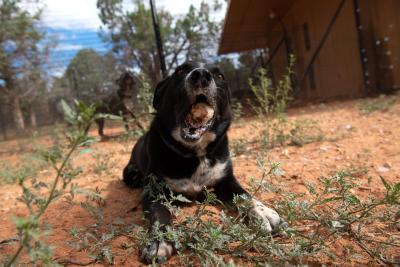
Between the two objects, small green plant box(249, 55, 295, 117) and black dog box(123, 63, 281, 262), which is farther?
small green plant box(249, 55, 295, 117)

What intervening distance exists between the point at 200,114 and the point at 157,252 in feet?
4.17

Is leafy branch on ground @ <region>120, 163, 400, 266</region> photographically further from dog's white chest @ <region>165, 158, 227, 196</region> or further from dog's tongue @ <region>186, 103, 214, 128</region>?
dog's tongue @ <region>186, 103, 214, 128</region>

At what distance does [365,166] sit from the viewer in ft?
10.2

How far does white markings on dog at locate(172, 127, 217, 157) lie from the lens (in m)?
2.66

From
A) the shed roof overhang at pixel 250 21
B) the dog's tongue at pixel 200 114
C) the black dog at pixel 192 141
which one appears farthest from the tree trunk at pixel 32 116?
the dog's tongue at pixel 200 114

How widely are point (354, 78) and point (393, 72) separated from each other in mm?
1379

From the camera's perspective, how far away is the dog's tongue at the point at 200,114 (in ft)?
9.00

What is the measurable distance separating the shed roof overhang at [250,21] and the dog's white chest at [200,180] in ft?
27.0

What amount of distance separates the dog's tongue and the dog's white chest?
0.30 meters

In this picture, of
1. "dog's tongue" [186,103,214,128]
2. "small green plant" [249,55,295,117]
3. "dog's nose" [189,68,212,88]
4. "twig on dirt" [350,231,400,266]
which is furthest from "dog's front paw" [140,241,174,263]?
"small green plant" [249,55,295,117]

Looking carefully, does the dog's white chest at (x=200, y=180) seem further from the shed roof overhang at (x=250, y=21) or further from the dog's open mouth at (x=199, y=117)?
the shed roof overhang at (x=250, y=21)

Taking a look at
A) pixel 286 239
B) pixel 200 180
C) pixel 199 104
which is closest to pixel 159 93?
pixel 199 104

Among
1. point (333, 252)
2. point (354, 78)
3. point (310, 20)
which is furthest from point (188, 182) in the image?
point (310, 20)

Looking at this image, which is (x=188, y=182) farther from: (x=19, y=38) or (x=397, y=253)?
(x=19, y=38)
